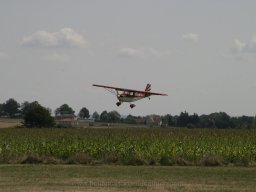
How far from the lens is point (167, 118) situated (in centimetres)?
12306

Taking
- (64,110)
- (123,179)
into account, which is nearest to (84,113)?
(64,110)

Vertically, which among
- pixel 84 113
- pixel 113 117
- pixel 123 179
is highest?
pixel 84 113

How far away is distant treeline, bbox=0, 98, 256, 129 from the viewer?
10212 centimetres

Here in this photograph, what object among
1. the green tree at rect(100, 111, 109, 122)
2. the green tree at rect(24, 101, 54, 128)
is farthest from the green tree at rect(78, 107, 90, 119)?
the green tree at rect(24, 101, 54, 128)

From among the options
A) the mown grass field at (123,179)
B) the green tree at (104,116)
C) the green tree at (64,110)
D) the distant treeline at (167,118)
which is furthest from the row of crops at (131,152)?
the green tree at (64,110)

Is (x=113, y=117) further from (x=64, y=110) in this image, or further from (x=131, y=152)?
(x=131, y=152)

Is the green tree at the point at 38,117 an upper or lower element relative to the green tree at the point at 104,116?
lower

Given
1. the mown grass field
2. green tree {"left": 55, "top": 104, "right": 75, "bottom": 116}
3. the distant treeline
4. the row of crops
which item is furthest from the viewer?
green tree {"left": 55, "top": 104, "right": 75, "bottom": 116}

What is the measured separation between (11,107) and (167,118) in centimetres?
5897

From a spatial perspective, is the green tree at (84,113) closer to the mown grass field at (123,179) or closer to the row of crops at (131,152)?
the row of crops at (131,152)

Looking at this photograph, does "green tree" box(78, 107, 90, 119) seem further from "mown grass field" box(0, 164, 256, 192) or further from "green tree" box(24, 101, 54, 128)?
"mown grass field" box(0, 164, 256, 192)

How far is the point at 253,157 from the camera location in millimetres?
27609

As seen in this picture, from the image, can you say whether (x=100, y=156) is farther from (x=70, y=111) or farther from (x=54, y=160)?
(x=70, y=111)

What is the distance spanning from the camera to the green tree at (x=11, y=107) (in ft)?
547
